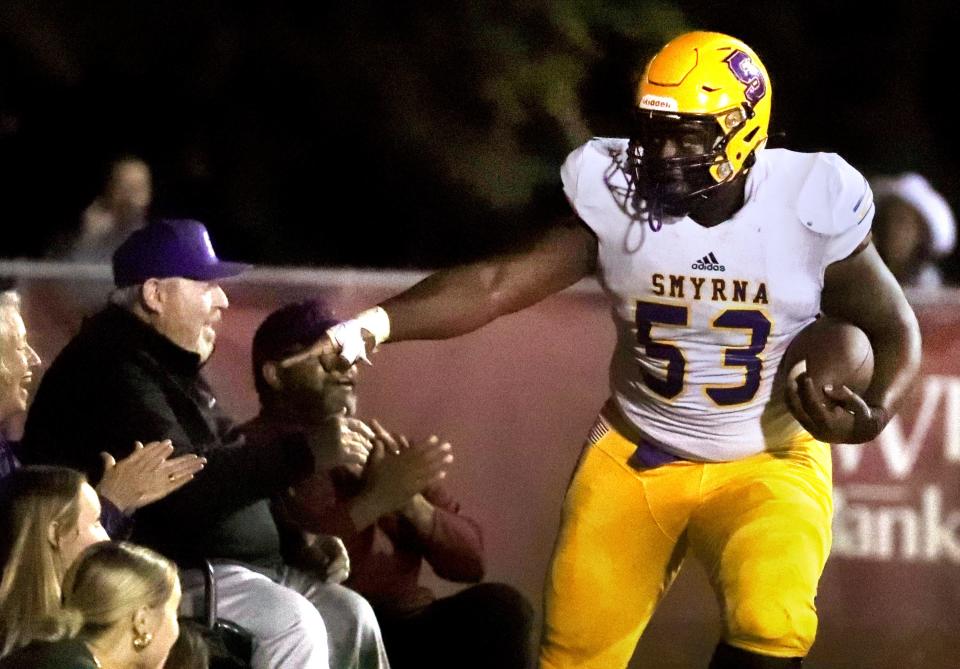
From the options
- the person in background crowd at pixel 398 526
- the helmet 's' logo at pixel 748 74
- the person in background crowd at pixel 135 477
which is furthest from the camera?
the person in background crowd at pixel 398 526

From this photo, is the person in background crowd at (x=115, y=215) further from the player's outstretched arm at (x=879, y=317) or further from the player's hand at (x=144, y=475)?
the player's outstretched arm at (x=879, y=317)

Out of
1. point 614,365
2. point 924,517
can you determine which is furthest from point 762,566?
point 924,517

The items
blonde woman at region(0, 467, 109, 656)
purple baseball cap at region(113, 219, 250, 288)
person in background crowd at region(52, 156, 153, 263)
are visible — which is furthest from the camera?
person in background crowd at region(52, 156, 153, 263)

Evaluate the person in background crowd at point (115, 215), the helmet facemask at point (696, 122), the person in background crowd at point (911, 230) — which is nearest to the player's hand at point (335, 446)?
the helmet facemask at point (696, 122)

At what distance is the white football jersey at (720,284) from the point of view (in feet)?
14.9

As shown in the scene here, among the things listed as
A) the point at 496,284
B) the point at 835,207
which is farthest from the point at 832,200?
the point at 496,284

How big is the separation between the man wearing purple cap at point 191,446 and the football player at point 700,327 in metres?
0.54

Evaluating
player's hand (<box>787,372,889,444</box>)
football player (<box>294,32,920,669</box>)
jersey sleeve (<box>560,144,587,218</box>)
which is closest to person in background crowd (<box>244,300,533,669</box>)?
football player (<box>294,32,920,669</box>)

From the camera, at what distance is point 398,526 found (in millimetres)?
5477

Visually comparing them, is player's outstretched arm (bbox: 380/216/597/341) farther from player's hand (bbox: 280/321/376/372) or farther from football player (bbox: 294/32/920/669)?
player's hand (bbox: 280/321/376/372)

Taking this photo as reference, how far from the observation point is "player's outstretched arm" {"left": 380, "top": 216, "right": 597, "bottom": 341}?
4672mm

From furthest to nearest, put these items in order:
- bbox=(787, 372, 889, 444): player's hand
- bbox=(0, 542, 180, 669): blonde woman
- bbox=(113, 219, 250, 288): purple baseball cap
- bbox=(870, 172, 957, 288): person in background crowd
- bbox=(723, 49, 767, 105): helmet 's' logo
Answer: bbox=(870, 172, 957, 288): person in background crowd, bbox=(113, 219, 250, 288): purple baseball cap, bbox=(723, 49, 767, 105): helmet 's' logo, bbox=(787, 372, 889, 444): player's hand, bbox=(0, 542, 180, 669): blonde woman

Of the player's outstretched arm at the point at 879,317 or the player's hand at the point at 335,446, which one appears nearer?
the player's outstretched arm at the point at 879,317

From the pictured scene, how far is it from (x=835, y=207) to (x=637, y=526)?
0.89 metres
